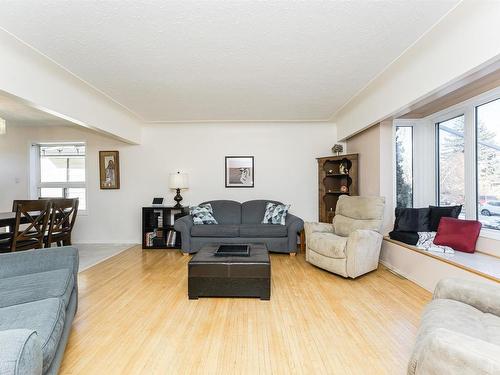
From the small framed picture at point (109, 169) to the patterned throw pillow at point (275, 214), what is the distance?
2.99m

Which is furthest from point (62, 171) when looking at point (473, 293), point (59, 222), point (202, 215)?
point (473, 293)

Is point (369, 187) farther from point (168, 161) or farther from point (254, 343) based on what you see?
point (168, 161)

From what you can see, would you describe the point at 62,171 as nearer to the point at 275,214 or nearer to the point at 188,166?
the point at 188,166

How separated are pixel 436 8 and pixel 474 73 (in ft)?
1.96

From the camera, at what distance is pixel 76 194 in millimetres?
4953

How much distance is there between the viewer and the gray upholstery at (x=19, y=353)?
0.83 m

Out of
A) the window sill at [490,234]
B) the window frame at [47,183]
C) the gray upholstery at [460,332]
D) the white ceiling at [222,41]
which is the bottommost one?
the gray upholstery at [460,332]

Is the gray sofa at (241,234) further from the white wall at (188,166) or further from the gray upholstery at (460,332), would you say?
the gray upholstery at (460,332)

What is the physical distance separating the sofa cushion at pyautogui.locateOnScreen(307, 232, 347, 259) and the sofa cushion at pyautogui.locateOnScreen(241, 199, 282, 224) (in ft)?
4.19

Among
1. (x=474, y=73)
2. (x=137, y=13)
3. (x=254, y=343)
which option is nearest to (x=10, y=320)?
(x=254, y=343)

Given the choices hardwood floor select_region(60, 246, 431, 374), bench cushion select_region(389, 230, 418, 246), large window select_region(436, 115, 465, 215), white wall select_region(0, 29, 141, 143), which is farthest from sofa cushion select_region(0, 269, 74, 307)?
large window select_region(436, 115, 465, 215)

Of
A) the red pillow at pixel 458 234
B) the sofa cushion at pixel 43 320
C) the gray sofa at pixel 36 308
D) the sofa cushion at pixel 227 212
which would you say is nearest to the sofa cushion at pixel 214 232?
the sofa cushion at pixel 227 212

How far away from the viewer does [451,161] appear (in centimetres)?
326

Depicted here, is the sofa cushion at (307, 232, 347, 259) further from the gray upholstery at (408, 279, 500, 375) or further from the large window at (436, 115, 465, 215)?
the large window at (436, 115, 465, 215)
